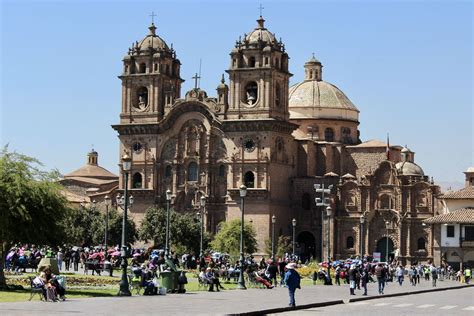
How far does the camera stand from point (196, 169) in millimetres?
101938

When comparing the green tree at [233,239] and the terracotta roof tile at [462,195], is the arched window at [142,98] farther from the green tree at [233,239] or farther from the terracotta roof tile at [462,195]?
the terracotta roof tile at [462,195]

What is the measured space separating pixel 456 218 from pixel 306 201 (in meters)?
15.6

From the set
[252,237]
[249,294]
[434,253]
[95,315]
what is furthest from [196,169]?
[95,315]

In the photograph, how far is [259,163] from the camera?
317ft

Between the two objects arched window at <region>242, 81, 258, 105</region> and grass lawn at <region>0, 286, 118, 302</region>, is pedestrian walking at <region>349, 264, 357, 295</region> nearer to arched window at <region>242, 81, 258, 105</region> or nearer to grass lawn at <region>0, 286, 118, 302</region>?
grass lawn at <region>0, 286, 118, 302</region>

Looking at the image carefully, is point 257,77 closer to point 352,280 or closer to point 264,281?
point 264,281

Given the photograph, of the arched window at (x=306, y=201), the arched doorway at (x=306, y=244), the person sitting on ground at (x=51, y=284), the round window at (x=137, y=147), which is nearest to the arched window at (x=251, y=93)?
the arched window at (x=306, y=201)

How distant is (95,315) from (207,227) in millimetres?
71477

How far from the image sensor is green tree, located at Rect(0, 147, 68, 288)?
3975 centimetres

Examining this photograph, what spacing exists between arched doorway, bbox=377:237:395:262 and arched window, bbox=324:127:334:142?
16.3 meters

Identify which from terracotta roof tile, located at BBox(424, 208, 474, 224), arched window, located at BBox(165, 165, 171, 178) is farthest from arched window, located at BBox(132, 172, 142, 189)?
terracotta roof tile, located at BBox(424, 208, 474, 224)

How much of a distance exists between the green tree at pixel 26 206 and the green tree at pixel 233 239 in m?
48.3

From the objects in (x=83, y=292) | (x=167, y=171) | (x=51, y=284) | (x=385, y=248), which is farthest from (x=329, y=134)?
(x=51, y=284)

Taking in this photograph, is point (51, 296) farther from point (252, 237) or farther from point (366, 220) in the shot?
point (366, 220)
